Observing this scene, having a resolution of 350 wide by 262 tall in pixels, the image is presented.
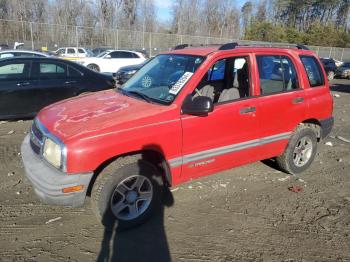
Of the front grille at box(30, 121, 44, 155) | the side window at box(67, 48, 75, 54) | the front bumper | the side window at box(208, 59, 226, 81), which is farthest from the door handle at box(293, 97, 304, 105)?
the side window at box(67, 48, 75, 54)

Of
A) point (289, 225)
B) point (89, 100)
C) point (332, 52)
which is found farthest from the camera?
point (332, 52)

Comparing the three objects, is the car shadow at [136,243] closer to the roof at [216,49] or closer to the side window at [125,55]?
the roof at [216,49]

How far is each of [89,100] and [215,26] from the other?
67820 millimetres

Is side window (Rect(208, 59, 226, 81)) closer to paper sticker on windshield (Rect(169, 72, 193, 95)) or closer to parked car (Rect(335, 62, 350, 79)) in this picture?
paper sticker on windshield (Rect(169, 72, 193, 95))

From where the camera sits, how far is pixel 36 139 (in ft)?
12.5

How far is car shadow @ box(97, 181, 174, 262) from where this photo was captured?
11.2ft

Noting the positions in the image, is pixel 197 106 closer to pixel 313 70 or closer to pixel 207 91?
pixel 207 91

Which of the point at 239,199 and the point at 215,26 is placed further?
the point at 215,26

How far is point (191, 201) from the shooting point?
14.9 feet

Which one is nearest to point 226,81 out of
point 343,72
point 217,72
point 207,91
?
point 217,72

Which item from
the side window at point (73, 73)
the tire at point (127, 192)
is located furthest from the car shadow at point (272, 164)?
the side window at point (73, 73)

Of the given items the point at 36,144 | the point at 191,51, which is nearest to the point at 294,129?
the point at 191,51

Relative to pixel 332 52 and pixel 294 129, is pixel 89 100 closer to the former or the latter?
pixel 294 129

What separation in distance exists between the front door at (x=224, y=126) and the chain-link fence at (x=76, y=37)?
89.1 ft
